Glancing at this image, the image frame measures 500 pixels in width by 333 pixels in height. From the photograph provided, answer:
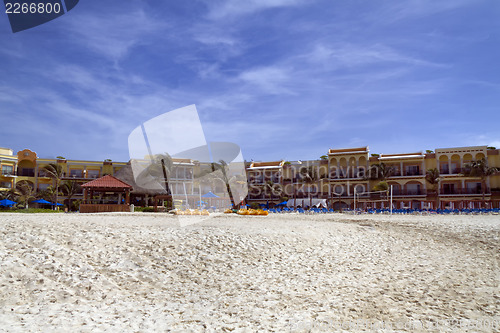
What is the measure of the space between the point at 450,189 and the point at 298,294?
44.3 metres

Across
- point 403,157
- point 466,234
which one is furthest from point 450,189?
point 466,234

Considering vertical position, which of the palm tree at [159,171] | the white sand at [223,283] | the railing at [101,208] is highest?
Result: the palm tree at [159,171]

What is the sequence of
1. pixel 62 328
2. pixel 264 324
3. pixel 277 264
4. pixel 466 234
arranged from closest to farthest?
pixel 62 328 → pixel 264 324 → pixel 277 264 → pixel 466 234

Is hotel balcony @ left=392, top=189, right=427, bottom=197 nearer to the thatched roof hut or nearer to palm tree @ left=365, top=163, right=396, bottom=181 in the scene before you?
palm tree @ left=365, top=163, right=396, bottom=181

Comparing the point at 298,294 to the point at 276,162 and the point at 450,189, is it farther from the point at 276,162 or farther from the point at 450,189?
the point at 276,162

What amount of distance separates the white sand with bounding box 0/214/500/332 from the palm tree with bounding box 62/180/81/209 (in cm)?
4156

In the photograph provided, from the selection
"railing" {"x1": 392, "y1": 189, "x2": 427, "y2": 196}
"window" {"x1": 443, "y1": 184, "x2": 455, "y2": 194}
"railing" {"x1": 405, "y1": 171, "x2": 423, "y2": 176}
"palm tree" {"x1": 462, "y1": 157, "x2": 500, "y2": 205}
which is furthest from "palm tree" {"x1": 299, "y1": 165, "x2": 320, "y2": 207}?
"palm tree" {"x1": 462, "y1": 157, "x2": 500, "y2": 205}

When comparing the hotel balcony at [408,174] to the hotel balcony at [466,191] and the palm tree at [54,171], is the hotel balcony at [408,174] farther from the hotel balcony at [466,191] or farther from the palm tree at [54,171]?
the palm tree at [54,171]

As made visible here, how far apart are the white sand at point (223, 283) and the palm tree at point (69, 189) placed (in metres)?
41.6

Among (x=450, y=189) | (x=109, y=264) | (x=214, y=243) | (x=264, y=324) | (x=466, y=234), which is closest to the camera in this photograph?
(x=264, y=324)

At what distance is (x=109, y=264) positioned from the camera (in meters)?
7.93

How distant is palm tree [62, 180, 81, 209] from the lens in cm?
4819

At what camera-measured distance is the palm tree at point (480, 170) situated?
42000 mm

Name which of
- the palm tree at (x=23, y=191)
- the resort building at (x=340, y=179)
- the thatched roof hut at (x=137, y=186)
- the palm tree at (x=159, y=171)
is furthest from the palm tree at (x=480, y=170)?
the palm tree at (x=23, y=191)
